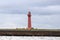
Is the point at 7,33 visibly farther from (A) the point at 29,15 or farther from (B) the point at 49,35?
(A) the point at 29,15

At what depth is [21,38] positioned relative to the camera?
527cm

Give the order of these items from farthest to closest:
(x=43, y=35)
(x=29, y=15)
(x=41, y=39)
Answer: (x=29, y=15) → (x=41, y=39) → (x=43, y=35)

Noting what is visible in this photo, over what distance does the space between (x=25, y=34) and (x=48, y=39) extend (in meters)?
0.73

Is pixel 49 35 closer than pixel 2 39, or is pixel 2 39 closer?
pixel 49 35

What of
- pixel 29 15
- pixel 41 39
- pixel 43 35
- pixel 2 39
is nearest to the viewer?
pixel 43 35

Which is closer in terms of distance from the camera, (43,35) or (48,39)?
(43,35)

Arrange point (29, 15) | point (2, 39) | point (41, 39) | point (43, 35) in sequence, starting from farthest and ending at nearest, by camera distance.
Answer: point (29, 15) → point (2, 39) → point (41, 39) → point (43, 35)

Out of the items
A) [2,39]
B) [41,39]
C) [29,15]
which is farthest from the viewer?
[29,15]

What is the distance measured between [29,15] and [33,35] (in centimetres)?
341

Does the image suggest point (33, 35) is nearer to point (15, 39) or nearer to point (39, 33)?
point (39, 33)

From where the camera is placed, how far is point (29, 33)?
16.1ft

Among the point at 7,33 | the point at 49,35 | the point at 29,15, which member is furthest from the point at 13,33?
the point at 29,15

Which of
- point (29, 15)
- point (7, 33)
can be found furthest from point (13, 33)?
point (29, 15)

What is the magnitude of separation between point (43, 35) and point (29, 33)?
0.37 meters
